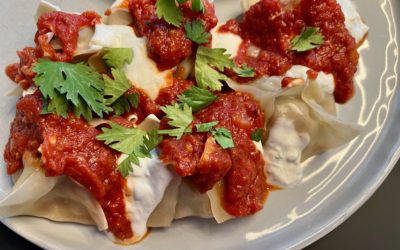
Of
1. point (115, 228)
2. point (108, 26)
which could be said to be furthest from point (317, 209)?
point (108, 26)

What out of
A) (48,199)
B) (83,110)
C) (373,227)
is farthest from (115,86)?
(373,227)

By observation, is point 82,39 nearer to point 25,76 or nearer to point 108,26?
point 108,26

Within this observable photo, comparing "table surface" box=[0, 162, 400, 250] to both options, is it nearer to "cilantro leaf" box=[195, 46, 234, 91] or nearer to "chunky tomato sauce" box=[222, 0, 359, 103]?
"chunky tomato sauce" box=[222, 0, 359, 103]

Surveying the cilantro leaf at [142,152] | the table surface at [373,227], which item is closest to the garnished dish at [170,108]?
the cilantro leaf at [142,152]

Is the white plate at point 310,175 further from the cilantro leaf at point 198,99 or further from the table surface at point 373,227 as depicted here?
the cilantro leaf at point 198,99

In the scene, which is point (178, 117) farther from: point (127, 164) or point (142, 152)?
point (127, 164)

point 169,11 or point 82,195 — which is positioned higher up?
point 169,11

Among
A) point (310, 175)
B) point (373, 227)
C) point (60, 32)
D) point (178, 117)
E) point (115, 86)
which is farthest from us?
point (373, 227)
